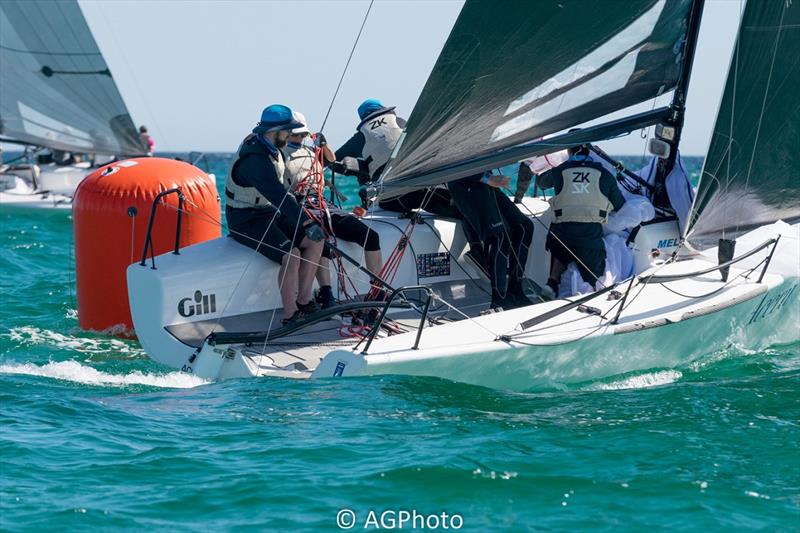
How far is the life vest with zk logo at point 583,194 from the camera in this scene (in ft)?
23.5

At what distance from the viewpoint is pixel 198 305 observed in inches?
269

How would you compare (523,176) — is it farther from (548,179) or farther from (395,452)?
(395,452)

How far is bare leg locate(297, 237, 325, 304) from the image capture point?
271 inches

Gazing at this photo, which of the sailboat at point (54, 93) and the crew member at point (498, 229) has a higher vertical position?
the sailboat at point (54, 93)

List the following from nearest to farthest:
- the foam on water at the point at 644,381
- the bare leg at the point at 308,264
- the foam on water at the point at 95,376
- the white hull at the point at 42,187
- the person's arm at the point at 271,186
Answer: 1. the foam on water at the point at 644,381
2. the foam on water at the point at 95,376
3. the person's arm at the point at 271,186
4. the bare leg at the point at 308,264
5. the white hull at the point at 42,187

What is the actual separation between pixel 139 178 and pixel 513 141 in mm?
2845

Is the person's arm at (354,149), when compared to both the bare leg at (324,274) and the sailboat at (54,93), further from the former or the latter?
the sailboat at (54,93)

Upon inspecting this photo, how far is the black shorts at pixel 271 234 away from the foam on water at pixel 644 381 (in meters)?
2.10

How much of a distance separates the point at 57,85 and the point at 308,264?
15.1m

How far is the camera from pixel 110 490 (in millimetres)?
4523

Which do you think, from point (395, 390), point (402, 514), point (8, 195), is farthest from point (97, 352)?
point (8, 195)

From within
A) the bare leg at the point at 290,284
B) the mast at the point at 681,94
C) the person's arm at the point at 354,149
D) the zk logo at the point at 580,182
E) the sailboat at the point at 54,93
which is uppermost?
the sailboat at the point at 54,93

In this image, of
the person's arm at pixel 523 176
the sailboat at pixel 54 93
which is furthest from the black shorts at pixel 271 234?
the sailboat at pixel 54 93

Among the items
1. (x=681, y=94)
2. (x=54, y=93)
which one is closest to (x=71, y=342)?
(x=681, y=94)
